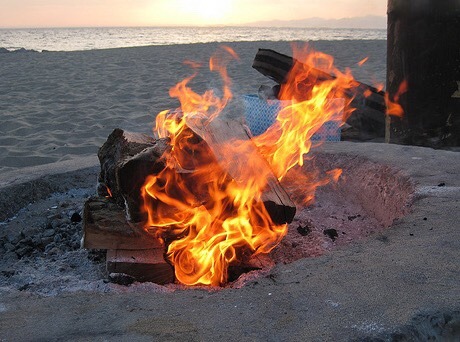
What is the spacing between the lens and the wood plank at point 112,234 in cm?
250

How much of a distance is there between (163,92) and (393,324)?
8.06 meters

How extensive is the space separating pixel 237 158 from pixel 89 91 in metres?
7.13

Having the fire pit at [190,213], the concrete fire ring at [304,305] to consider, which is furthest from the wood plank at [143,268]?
the concrete fire ring at [304,305]

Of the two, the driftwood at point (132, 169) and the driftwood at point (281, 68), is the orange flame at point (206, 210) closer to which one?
the driftwood at point (132, 169)

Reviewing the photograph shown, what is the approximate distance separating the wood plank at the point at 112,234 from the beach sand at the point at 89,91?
255cm

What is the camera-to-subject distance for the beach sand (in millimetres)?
5750

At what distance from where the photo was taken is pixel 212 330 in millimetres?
1556

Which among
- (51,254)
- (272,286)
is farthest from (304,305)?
(51,254)

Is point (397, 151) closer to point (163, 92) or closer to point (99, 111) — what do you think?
point (99, 111)

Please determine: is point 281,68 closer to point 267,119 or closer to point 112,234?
point 267,119

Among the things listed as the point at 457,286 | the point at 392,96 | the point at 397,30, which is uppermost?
the point at 397,30

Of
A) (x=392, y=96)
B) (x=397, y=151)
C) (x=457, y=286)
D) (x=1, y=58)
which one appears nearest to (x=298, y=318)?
(x=457, y=286)

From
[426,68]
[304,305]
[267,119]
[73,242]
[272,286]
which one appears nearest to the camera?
[304,305]

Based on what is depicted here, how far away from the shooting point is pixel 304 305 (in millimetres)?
1673
